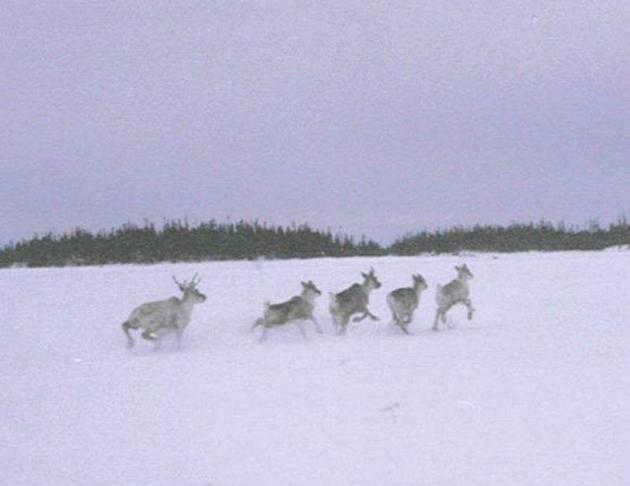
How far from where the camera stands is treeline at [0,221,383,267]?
19.6 meters

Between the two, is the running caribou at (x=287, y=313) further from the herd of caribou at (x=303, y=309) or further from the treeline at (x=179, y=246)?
the treeline at (x=179, y=246)

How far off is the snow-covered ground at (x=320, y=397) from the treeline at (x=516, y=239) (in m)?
7.60

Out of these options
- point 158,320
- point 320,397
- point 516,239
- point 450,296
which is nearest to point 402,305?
point 450,296

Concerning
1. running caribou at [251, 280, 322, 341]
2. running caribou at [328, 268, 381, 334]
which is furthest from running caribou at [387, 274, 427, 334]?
running caribou at [251, 280, 322, 341]

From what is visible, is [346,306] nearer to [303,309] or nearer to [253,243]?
[303,309]

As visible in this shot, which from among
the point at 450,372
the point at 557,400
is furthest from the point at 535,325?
the point at 557,400

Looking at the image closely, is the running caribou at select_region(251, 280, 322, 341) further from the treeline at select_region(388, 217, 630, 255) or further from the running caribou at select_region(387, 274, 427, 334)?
the treeline at select_region(388, 217, 630, 255)

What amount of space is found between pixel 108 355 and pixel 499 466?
6901mm

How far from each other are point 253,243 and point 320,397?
11826mm

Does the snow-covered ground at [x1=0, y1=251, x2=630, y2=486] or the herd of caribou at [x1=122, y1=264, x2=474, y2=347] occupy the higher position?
the herd of caribou at [x1=122, y1=264, x2=474, y2=347]

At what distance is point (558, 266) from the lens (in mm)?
17047

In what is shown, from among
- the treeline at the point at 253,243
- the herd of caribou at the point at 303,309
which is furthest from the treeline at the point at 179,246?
the herd of caribou at the point at 303,309

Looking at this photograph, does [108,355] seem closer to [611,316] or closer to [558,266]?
[611,316]

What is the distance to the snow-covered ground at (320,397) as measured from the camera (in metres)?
7.12
